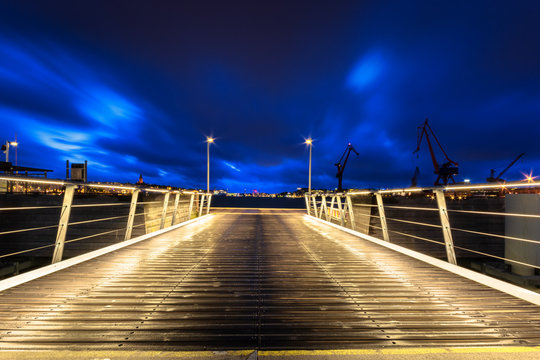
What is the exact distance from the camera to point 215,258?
4.77 metres

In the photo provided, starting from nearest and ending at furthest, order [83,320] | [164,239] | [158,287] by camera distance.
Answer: [83,320], [158,287], [164,239]

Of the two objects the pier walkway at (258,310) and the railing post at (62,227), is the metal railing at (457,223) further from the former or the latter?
the railing post at (62,227)

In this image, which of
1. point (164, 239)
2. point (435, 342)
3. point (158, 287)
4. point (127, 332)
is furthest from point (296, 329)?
point (164, 239)

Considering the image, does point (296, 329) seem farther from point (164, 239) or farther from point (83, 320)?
point (164, 239)

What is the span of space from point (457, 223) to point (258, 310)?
27.9m

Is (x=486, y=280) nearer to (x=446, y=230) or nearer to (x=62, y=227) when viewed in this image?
(x=446, y=230)

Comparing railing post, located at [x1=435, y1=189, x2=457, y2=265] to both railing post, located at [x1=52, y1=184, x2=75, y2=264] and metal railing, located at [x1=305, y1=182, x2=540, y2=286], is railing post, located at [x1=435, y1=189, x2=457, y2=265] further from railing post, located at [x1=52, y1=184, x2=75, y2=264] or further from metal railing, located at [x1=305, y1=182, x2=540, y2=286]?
railing post, located at [x1=52, y1=184, x2=75, y2=264]

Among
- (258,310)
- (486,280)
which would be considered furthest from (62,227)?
(486,280)

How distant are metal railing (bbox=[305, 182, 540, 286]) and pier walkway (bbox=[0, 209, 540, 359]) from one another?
83cm

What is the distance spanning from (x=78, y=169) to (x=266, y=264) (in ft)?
63.2

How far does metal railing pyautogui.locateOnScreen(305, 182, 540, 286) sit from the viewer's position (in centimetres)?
440

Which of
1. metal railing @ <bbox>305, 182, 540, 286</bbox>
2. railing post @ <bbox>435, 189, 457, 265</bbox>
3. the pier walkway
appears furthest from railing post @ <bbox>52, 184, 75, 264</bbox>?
railing post @ <bbox>435, 189, 457, 265</bbox>

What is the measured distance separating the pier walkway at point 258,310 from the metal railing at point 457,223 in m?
0.83

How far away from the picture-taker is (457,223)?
76.9 ft
